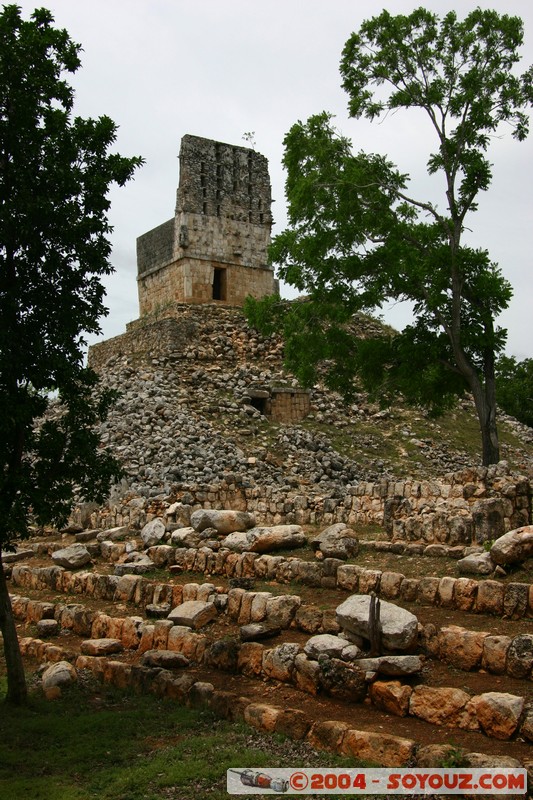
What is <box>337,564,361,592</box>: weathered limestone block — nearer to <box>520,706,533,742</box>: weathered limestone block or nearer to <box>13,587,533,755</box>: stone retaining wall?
<box>13,587,533,755</box>: stone retaining wall

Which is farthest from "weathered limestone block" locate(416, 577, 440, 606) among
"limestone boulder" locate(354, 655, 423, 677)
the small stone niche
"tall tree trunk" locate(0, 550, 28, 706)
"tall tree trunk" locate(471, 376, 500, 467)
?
the small stone niche

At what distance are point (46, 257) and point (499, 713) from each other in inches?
262

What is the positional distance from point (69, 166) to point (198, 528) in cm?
722

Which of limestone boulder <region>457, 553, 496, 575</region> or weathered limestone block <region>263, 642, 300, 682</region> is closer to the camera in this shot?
weathered limestone block <region>263, 642, 300, 682</region>

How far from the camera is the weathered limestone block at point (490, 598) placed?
9.01 metres

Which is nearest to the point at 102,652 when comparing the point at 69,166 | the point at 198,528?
the point at 198,528

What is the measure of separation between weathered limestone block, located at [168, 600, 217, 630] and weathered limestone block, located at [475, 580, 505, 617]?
11.8 feet

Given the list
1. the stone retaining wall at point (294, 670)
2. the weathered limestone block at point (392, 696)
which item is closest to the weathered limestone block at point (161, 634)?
the stone retaining wall at point (294, 670)

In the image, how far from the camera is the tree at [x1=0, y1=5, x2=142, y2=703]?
947 centimetres

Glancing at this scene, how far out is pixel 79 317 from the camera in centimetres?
988

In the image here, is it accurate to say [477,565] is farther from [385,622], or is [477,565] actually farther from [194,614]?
[194,614]

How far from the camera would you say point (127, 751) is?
7.94 meters

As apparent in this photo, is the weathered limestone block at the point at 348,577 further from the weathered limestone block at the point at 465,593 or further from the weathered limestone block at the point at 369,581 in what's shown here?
the weathered limestone block at the point at 465,593

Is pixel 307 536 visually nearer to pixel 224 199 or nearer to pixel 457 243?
pixel 457 243
